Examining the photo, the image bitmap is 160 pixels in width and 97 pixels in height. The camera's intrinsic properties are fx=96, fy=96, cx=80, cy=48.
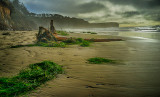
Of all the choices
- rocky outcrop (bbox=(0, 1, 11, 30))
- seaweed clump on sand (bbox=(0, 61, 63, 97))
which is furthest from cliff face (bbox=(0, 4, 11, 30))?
seaweed clump on sand (bbox=(0, 61, 63, 97))

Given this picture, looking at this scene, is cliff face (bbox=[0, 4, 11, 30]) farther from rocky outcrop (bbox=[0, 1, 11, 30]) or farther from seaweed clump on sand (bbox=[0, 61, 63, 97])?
seaweed clump on sand (bbox=[0, 61, 63, 97])

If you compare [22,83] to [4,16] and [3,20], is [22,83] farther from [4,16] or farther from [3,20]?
[4,16]

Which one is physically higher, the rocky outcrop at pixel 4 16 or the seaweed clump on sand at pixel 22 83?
the rocky outcrop at pixel 4 16

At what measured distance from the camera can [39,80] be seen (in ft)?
5.70

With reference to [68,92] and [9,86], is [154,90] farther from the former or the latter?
[9,86]

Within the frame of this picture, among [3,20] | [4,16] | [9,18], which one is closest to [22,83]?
[3,20]

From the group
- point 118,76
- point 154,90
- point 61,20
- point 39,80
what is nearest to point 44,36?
point 39,80

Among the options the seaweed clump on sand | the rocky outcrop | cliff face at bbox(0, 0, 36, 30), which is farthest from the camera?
cliff face at bbox(0, 0, 36, 30)

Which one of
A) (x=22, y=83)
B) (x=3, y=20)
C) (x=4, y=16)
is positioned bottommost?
(x=22, y=83)

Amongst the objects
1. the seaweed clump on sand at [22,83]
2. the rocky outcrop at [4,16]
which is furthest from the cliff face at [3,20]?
the seaweed clump on sand at [22,83]

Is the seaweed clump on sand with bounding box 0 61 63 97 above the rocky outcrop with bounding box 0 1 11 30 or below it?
below

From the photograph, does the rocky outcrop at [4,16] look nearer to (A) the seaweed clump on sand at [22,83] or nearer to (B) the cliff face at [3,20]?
(B) the cliff face at [3,20]

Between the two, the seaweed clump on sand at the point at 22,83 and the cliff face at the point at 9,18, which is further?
the cliff face at the point at 9,18

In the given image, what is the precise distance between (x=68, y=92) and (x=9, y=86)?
3.03ft
